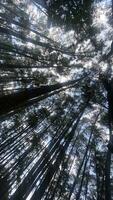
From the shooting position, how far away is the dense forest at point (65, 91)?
19.2 ft

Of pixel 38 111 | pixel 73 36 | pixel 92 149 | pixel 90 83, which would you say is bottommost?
pixel 92 149

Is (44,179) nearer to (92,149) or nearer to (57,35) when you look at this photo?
(92,149)

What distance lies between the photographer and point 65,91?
33.3 ft

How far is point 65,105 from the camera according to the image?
9109 millimetres

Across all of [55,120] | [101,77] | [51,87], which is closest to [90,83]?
[101,77]

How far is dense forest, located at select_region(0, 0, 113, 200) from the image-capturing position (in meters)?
5.87

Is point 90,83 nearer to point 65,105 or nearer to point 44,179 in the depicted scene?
point 65,105

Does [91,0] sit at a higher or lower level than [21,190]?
higher

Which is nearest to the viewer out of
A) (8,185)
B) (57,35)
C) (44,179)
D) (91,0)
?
(8,185)

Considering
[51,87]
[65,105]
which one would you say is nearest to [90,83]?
[65,105]

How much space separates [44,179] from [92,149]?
5.01 m

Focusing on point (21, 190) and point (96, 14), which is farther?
point (96, 14)

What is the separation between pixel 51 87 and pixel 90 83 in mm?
4413

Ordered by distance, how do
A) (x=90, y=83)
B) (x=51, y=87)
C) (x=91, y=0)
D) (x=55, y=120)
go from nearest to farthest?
(x=51, y=87) < (x=55, y=120) < (x=91, y=0) < (x=90, y=83)
